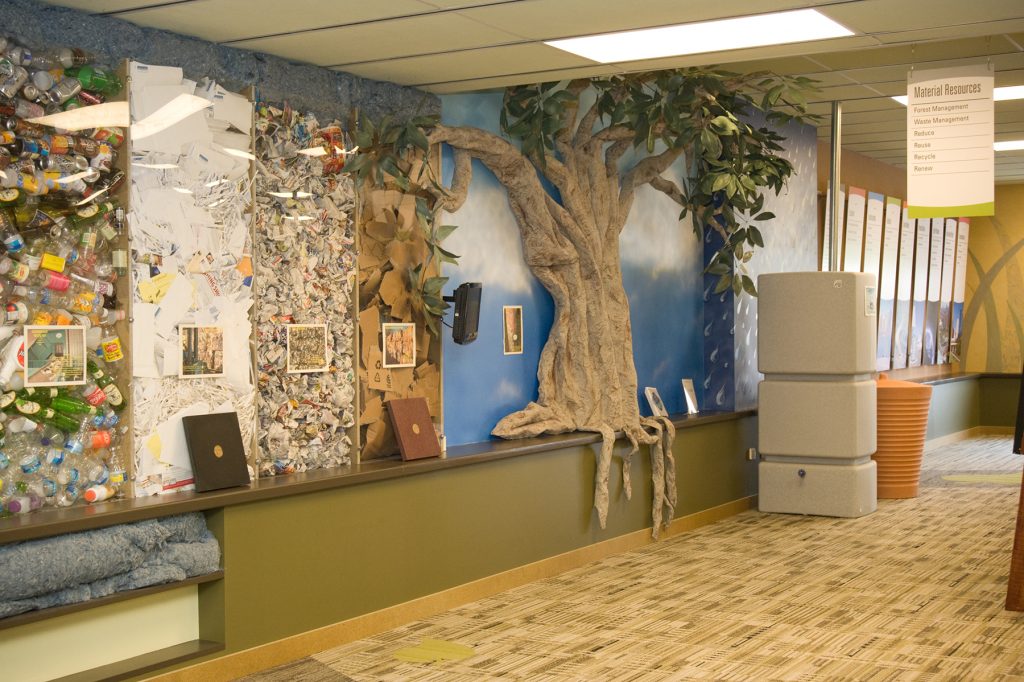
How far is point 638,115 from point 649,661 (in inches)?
128

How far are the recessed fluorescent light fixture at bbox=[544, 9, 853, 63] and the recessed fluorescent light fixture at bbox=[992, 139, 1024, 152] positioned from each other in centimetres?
653

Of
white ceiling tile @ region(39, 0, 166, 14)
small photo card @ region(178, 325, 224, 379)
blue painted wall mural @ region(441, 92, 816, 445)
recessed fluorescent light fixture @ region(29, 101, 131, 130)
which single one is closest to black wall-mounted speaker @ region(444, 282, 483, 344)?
blue painted wall mural @ region(441, 92, 816, 445)

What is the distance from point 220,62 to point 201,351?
4.09 ft

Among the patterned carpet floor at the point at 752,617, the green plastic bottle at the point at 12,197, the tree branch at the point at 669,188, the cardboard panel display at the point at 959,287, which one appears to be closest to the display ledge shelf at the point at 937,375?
the cardboard panel display at the point at 959,287

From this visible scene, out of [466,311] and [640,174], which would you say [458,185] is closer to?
[466,311]

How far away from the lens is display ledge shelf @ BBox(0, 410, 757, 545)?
395cm

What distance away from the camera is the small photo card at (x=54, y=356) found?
4156 millimetres

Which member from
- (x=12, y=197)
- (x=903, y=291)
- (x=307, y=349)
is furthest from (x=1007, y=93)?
(x=12, y=197)

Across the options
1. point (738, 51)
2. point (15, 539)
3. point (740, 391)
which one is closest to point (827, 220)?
point (740, 391)

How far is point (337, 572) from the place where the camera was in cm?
507

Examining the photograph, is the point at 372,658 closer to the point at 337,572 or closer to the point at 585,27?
the point at 337,572

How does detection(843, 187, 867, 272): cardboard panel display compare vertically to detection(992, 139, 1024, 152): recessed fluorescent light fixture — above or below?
below

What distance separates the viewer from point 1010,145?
10898 mm

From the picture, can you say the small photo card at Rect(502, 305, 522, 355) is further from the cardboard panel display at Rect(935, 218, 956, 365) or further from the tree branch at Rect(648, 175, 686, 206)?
the cardboard panel display at Rect(935, 218, 956, 365)
